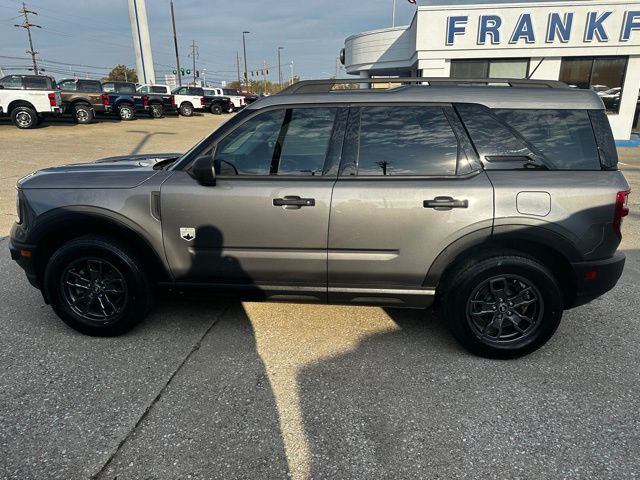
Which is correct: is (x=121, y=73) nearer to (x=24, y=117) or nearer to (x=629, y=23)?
(x=24, y=117)

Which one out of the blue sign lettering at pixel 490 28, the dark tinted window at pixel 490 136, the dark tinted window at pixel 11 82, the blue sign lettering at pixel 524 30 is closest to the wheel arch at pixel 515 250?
the dark tinted window at pixel 490 136

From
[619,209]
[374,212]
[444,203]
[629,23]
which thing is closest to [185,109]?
[629,23]

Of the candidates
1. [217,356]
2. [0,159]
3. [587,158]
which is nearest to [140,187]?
[217,356]

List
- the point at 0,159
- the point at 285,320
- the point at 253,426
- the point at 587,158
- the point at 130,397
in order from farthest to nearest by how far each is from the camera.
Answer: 1. the point at 0,159
2. the point at 285,320
3. the point at 587,158
4. the point at 130,397
5. the point at 253,426

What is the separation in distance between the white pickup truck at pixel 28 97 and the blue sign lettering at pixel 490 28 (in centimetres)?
1559

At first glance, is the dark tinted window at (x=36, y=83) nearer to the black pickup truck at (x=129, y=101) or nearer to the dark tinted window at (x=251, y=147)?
the black pickup truck at (x=129, y=101)

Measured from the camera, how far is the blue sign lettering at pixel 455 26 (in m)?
14.7

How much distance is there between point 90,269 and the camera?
3176 millimetres

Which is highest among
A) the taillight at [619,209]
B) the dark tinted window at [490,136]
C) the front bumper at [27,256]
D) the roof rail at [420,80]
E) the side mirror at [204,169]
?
the roof rail at [420,80]

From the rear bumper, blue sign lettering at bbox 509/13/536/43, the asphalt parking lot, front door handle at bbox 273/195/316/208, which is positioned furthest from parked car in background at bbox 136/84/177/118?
the rear bumper

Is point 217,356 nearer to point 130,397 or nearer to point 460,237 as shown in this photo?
point 130,397

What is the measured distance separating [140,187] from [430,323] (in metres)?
2.46

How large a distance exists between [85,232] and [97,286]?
411 mm

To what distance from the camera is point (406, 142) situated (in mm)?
2893
